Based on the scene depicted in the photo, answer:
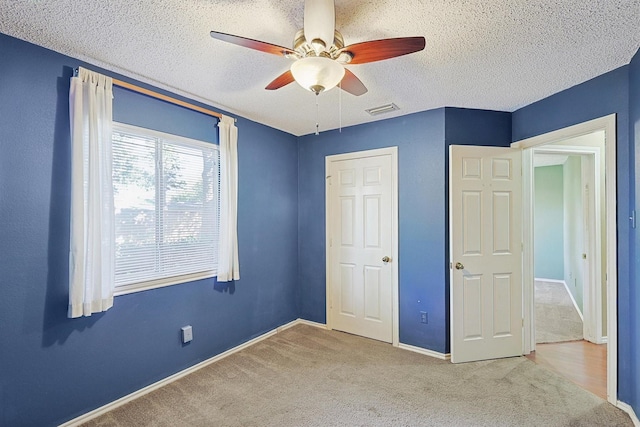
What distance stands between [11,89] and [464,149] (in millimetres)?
3513

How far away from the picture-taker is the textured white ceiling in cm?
155

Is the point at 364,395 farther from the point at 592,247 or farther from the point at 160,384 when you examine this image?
the point at 592,247

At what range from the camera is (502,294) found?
3.00 m

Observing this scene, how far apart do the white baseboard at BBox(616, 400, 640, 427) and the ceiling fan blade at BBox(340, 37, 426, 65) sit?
278 cm

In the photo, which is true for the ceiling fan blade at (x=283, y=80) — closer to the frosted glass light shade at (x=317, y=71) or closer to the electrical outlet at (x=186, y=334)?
the frosted glass light shade at (x=317, y=71)

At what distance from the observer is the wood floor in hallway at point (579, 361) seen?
2.52 m

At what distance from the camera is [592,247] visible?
10.7 feet

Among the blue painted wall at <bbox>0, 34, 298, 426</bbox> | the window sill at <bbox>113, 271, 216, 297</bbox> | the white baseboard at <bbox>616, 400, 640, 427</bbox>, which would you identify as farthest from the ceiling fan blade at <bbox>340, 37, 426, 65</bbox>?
the white baseboard at <bbox>616, 400, 640, 427</bbox>

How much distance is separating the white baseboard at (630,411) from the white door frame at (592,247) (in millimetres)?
918

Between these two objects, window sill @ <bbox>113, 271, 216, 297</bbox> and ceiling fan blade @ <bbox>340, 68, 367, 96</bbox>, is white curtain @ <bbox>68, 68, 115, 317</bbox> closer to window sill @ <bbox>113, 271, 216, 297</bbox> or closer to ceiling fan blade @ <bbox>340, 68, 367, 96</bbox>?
window sill @ <bbox>113, 271, 216, 297</bbox>

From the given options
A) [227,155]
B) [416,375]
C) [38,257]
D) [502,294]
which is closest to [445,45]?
[227,155]

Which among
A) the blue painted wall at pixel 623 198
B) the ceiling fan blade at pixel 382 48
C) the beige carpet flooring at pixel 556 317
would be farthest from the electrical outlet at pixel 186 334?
the beige carpet flooring at pixel 556 317

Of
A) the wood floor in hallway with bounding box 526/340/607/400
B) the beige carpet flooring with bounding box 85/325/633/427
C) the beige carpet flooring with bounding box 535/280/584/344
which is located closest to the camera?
the beige carpet flooring with bounding box 85/325/633/427

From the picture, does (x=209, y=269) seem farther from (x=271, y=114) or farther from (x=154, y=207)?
(x=271, y=114)
